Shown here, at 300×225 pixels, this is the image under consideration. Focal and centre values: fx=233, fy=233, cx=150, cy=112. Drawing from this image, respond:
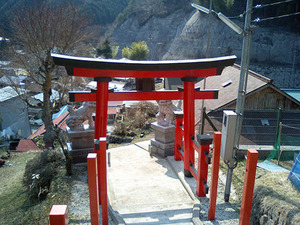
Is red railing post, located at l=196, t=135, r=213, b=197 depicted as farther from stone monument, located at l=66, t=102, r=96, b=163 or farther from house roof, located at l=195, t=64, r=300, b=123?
house roof, located at l=195, t=64, r=300, b=123

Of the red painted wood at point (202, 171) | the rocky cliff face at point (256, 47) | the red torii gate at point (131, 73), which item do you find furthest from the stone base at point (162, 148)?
the rocky cliff face at point (256, 47)

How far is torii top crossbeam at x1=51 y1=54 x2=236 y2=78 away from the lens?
14.1ft

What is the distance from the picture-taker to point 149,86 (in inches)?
223

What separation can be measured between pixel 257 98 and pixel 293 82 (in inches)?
939

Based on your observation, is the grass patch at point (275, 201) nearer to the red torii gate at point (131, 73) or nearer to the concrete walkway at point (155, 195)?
the concrete walkway at point (155, 195)

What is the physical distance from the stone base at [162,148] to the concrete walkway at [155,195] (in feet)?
0.52

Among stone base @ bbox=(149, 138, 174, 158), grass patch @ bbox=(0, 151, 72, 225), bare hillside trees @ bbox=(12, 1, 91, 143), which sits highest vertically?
bare hillside trees @ bbox=(12, 1, 91, 143)

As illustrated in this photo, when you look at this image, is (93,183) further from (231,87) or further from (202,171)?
(231,87)

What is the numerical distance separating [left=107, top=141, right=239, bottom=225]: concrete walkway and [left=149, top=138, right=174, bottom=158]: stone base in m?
0.16

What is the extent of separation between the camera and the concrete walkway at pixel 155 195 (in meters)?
4.13

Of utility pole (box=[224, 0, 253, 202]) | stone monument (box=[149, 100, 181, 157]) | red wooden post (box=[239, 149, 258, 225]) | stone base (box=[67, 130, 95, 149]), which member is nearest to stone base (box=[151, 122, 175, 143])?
stone monument (box=[149, 100, 181, 157])

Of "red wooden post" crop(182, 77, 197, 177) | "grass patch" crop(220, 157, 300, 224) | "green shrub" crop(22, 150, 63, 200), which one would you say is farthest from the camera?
"red wooden post" crop(182, 77, 197, 177)

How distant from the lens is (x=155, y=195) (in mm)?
4949

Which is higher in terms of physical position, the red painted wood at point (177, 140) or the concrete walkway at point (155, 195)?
the red painted wood at point (177, 140)
